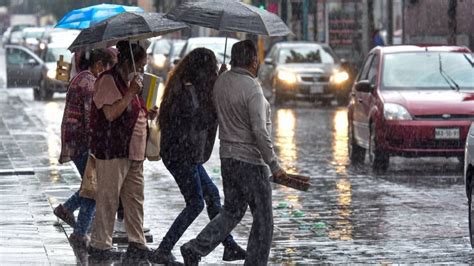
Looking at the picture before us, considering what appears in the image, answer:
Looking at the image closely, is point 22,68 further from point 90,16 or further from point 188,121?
point 188,121

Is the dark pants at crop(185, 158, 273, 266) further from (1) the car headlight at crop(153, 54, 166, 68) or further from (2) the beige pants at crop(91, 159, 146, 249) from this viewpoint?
(1) the car headlight at crop(153, 54, 166, 68)

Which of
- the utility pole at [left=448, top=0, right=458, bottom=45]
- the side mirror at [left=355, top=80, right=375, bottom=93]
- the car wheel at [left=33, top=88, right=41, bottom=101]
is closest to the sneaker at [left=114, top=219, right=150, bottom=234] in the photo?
the side mirror at [left=355, top=80, right=375, bottom=93]

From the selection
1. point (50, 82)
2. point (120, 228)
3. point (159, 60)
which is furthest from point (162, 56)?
point (120, 228)

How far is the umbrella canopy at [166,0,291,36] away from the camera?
387 inches

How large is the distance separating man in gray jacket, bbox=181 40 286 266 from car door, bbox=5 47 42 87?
99.0 ft

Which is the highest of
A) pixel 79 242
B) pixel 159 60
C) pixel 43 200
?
pixel 79 242

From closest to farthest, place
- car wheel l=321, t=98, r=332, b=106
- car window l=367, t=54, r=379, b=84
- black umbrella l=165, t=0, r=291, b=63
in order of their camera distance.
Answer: black umbrella l=165, t=0, r=291, b=63, car window l=367, t=54, r=379, b=84, car wheel l=321, t=98, r=332, b=106

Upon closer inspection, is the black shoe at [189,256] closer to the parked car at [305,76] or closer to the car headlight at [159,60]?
the parked car at [305,76]

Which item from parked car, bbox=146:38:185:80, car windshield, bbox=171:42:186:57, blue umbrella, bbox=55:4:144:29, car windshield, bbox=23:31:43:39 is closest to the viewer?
blue umbrella, bbox=55:4:144:29

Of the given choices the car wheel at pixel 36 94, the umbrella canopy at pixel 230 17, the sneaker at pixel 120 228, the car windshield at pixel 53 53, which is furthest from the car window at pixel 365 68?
the car windshield at pixel 53 53

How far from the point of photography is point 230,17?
9.95m

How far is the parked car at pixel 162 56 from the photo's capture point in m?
45.9

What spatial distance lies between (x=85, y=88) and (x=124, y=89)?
1.07m

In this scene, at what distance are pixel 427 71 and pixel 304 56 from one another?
1645 cm
